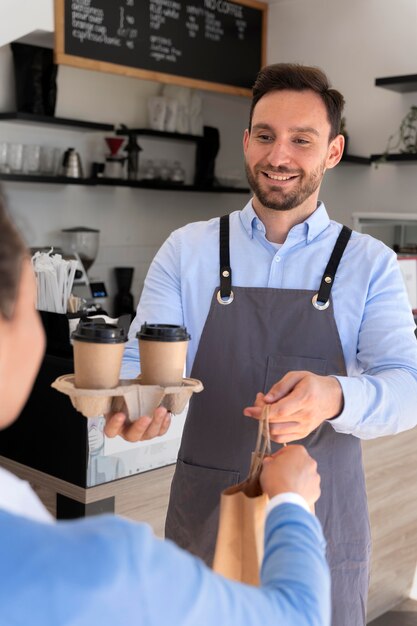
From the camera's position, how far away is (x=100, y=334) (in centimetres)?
136

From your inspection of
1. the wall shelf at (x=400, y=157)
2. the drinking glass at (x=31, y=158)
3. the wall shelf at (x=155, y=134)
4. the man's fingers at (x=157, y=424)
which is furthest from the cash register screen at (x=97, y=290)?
the man's fingers at (x=157, y=424)

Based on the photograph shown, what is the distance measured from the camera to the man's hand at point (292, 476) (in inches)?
44.7

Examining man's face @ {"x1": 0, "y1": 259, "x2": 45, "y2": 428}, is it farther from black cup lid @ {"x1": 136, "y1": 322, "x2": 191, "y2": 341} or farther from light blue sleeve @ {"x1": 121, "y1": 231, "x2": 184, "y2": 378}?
light blue sleeve @ {"x1": 121, "y1": 231, "x2": 184, "y2": 378}

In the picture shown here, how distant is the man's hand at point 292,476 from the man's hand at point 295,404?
0.80ft

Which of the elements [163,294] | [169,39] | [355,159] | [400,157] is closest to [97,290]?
[169,39]

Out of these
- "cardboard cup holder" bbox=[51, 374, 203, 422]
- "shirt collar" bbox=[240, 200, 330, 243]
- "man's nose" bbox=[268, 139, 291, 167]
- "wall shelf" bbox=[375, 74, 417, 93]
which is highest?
"wall shelf" bbox=[375, 74, 417, 93]

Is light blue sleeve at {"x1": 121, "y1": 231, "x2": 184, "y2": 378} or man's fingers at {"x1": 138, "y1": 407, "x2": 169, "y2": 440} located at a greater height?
light blue sleeve at {"x1": 121, "y1": 231, "x2": 184, "y2": 378}

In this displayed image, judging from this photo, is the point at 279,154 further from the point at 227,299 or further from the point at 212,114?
the point at 212,114

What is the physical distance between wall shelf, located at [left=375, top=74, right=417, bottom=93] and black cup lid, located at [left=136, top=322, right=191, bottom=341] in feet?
14.1

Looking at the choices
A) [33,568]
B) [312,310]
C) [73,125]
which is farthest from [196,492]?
[73,125]

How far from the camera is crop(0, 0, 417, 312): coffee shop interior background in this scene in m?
5.57

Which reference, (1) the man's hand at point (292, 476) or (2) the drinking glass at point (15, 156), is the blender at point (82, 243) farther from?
(1) the man's hand at point (292, 476)

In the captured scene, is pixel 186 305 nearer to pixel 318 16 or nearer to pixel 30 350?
pixel 30 350

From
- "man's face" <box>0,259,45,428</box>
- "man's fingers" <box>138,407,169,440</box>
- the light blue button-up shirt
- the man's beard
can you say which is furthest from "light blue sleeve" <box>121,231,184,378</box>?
"man's face" <box>0,259,45,428</box>
